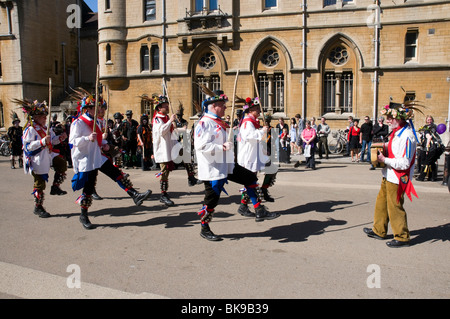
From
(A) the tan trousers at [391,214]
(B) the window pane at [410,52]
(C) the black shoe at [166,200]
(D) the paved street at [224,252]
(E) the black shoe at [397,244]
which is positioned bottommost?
(D) the paved street at [224,252]

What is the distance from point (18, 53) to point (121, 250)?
2763 centimetres

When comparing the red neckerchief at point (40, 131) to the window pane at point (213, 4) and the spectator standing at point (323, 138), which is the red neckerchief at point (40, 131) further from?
the window pane at point (213, 4)

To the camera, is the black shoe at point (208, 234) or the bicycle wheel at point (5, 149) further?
the bicycle wheel at point (5, 149)

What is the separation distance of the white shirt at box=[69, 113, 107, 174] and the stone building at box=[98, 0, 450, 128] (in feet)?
48.7

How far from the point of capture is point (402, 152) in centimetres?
539

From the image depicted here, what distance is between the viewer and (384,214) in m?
5.67

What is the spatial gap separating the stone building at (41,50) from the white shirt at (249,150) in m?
22.0

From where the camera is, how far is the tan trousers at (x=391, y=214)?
5.39 meters

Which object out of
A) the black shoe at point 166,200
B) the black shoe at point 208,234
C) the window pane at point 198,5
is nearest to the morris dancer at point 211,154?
the black shoe at point 208,234

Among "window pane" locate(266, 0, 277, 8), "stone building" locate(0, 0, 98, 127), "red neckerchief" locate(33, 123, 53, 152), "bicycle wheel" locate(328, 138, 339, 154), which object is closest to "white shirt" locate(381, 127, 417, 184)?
"red neckerchief" locate(33, 123, 53, 152)

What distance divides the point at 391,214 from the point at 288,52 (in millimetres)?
17807

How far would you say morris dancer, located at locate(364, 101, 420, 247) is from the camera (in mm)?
5387

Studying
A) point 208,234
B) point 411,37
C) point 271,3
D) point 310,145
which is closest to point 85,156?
point 208,234

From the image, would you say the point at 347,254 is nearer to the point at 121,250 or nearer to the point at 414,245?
the point at 414,245
